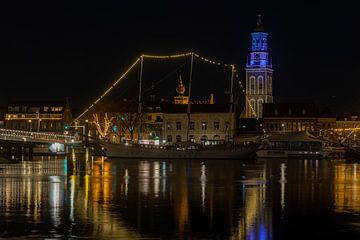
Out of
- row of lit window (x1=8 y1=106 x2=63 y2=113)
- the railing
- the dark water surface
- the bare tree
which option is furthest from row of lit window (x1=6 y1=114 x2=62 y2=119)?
the dark water surface

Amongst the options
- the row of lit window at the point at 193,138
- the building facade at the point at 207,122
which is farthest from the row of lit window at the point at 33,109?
the building facade at the point at 207,122

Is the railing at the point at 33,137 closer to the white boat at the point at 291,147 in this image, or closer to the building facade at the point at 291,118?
the white boat at the point at 291,147

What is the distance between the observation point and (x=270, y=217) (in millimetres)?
32969

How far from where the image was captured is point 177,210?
35.3m

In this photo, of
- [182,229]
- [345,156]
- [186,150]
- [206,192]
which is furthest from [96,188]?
[345,156]

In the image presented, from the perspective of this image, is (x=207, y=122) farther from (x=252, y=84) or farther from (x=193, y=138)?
(x=252, y=84)

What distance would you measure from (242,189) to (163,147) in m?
74.8

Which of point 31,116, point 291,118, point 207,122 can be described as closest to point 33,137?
point 207,122

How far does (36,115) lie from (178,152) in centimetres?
8010

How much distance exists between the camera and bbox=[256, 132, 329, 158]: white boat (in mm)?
131125

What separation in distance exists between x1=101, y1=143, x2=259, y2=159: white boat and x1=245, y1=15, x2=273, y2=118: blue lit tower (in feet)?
242

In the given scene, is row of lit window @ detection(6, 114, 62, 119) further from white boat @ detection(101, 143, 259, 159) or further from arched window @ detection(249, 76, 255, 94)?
white boat @ detection(101, 143, 259, 159)

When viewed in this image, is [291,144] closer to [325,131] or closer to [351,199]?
[325,131]

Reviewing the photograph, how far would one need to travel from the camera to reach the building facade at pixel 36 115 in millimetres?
193125
